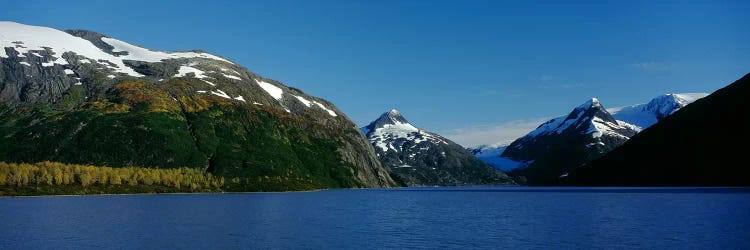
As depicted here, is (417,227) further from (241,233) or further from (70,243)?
(70,243)

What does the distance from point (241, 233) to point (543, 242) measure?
4776cm

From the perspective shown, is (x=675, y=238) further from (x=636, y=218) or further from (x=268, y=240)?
(x=268, y=240)

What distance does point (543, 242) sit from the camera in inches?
3282

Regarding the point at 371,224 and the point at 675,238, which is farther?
the point at 371,224

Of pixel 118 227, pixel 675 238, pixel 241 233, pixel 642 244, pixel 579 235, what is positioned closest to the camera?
pixel 642 244

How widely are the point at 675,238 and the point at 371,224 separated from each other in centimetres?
5275

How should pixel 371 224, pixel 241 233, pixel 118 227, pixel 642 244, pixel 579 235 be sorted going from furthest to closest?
pixel 371 224 < pixel 118 227 < pixel 241 233 < pixel 579 235 < pixel 642 244

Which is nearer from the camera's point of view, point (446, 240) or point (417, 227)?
point (446, 240)

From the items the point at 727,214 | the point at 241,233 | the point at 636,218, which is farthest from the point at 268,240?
the point at 727,214

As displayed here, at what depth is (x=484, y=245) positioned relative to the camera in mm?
80750

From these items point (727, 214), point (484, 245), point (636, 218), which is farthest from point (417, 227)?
point (727, 214)

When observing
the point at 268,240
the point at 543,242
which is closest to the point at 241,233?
the point at 268,240

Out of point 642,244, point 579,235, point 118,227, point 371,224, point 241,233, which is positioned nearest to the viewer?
point 642,244

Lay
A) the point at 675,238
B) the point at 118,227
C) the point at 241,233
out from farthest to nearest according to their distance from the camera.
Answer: the point at 118,227 → the point at 241,233 → the point at 675,238
